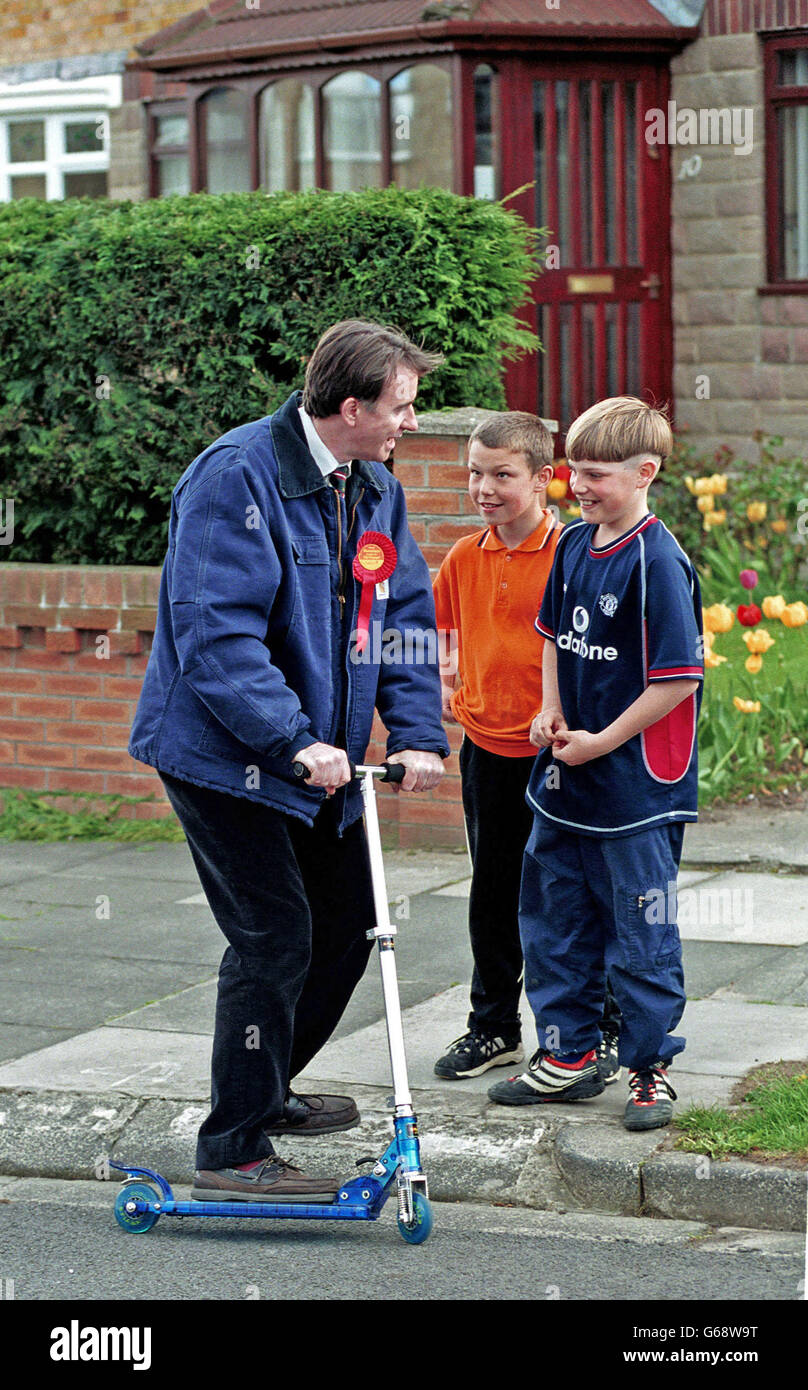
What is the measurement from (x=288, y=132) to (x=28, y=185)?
3557 millimetres

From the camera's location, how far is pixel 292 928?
412cm

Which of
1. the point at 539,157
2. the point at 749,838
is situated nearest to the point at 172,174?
the point at 539,157

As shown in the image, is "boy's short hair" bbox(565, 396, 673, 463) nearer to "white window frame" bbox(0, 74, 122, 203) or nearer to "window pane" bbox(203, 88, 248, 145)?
"window pane" bbox(203, 88, 248, 145)

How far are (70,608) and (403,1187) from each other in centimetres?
494

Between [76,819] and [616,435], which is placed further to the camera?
[76,819]

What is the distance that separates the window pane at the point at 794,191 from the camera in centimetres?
1218

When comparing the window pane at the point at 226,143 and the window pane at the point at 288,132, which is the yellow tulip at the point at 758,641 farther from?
the window pane at the point at 226,143

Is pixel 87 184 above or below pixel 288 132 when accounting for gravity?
above

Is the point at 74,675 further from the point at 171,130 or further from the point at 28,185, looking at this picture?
the point at 28,185

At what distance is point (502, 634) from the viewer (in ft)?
16.2

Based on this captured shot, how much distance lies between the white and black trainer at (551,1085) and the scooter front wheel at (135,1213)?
0.97 m

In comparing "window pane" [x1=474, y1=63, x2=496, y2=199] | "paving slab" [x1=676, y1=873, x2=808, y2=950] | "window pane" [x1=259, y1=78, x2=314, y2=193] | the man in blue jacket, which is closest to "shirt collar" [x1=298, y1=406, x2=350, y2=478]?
the man in blue jacket

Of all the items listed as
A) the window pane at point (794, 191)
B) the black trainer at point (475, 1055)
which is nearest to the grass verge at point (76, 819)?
the black trainer at point (475, 1055)
